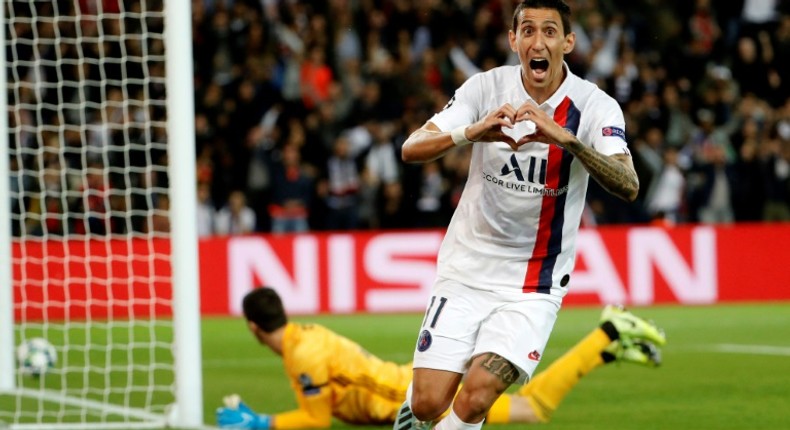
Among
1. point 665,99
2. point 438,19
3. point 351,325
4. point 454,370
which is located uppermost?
point 438,19

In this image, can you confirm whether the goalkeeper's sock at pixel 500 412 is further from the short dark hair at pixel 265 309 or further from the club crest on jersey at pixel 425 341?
the club crest on jersey at pixel 425 341

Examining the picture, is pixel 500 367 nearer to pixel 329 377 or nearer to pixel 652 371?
pixel 329 377

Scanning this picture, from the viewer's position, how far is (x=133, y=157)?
54.9 ft

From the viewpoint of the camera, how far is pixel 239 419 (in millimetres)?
7523

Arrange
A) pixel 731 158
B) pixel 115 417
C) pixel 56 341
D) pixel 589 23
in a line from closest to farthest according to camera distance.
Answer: pixel 115 417 → pixel 56 341 → pixel 731 158 → pixel 589 23

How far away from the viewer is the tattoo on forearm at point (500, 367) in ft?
18.6

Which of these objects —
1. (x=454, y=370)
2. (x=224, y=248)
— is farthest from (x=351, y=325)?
(x=454, y=370)

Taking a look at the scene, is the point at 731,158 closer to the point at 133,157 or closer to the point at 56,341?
the point at 133,157

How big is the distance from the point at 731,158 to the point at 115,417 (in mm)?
11993

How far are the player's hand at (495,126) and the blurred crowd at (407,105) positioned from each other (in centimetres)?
1121

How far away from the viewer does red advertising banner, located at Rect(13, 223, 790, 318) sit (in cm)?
1642

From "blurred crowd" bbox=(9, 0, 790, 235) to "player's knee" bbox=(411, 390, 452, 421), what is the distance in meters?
10.7

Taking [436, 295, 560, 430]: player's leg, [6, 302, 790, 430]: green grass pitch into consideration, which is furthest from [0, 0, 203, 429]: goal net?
[436, 295, 560, 430]: player's leg

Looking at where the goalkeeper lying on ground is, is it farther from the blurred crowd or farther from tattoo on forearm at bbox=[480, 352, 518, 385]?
the blurred crowd
